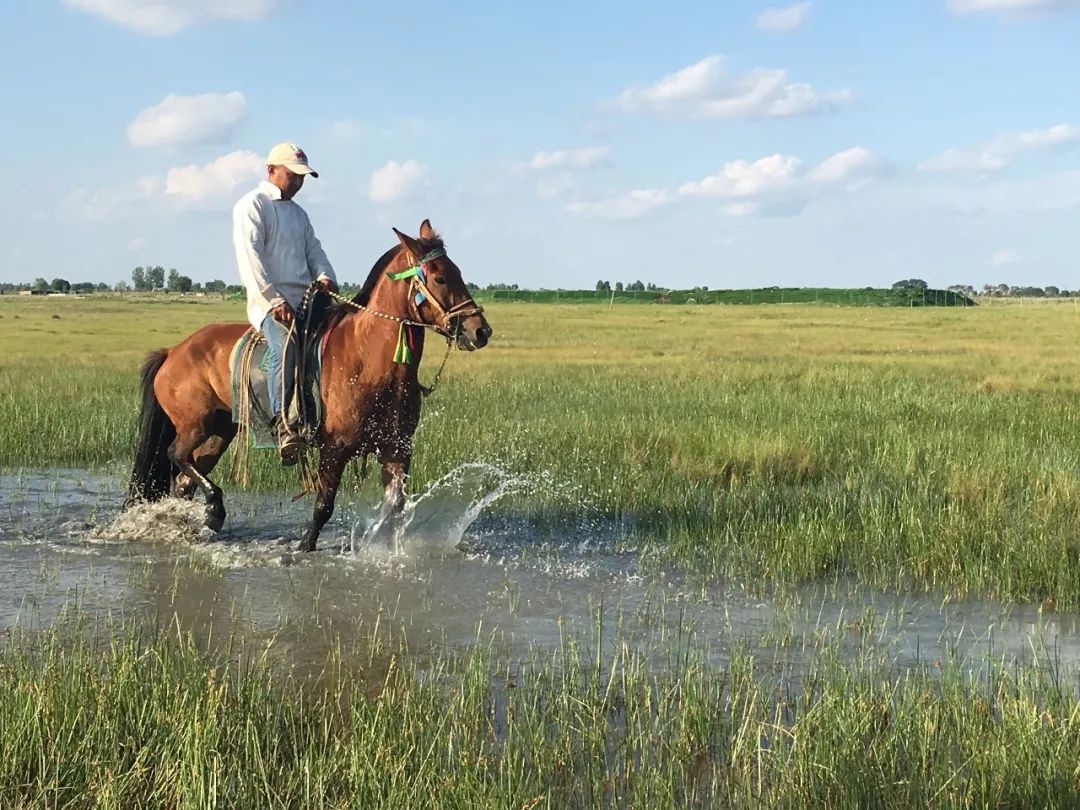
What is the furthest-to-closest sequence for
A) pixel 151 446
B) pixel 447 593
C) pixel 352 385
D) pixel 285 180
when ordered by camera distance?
pixel 151 446 → pixel 285 180 → pixel 352 385 → pixel 447 593

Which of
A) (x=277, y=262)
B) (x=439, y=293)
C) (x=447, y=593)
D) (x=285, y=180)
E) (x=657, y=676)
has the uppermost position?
(x=285, y=180)

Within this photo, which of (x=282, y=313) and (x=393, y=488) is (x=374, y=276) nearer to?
(x=282, y=313)

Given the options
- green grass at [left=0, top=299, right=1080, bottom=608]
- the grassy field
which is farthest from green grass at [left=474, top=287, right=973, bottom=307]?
the grassy field

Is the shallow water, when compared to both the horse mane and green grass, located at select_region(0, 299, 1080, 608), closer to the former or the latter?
green grass, located at select_region(0, 299, 1080, 608)

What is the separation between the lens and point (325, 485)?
733cm

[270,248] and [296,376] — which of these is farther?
[270,248]

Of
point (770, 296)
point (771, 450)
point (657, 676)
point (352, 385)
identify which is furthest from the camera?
point (770, 296)

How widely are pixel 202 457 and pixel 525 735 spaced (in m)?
5.25

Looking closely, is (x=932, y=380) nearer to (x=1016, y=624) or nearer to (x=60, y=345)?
(x=1016, y=624)

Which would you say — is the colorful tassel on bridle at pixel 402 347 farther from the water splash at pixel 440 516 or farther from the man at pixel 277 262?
the water splash at pixel 440 516

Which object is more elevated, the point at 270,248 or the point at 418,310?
the point at 270,248

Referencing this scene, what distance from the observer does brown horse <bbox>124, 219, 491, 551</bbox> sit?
6.78 m

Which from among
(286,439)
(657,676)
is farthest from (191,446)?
(657,676)

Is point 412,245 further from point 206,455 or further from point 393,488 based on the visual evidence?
point 206,455
